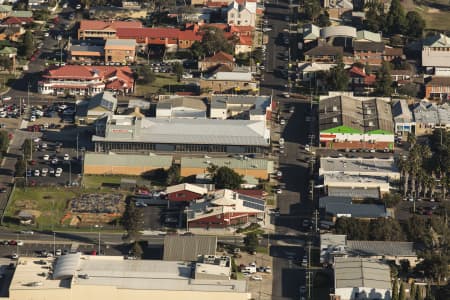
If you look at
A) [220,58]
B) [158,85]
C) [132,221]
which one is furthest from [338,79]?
[132,221]

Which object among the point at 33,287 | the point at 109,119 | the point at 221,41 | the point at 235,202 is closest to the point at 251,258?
the point at 235,202

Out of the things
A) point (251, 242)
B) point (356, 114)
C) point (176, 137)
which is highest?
point (356, 114)

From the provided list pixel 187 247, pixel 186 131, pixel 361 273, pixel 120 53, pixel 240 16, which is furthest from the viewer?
pixel 240 16

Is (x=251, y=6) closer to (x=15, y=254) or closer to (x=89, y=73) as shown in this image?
(x=89, y=73)

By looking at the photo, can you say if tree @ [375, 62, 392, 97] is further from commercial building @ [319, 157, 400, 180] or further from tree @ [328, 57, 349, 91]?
commercial building @ [319, 157, 400, 180]

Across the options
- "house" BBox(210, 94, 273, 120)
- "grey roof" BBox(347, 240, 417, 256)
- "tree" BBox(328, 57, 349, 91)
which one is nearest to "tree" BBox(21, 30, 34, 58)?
"house" BBox(210, 94, 273, 120)

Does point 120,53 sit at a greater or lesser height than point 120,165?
greater

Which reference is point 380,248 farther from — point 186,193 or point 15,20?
point 15,20
